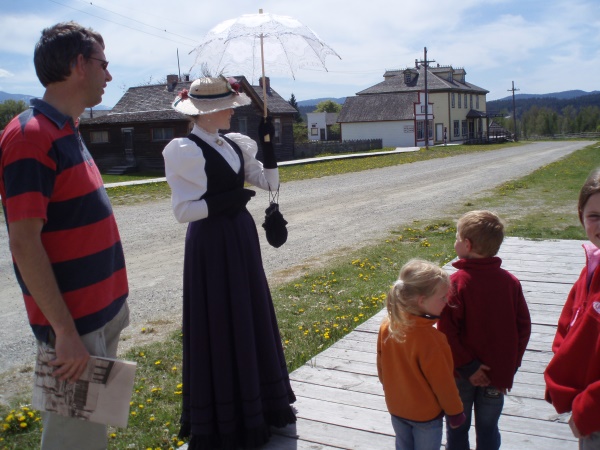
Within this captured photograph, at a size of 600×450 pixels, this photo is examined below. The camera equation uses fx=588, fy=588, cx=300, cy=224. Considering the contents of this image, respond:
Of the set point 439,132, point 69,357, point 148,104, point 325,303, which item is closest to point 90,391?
point 69,357

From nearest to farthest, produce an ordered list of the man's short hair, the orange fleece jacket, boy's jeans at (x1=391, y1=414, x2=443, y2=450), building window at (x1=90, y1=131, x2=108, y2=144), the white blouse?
the man's short hair → the orange fleece jacket → boy's jeans at (x1=391, y1=414, x2=443, y2=450) → the white blouse → building window at (x1=90, y1=131, x2=108, y2=144)

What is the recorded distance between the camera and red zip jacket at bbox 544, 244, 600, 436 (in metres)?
2.06

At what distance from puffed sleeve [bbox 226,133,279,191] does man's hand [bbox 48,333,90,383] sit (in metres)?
1.59

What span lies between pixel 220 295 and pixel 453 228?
8.29m

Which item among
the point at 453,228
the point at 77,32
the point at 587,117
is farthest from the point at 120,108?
the point at 587,117

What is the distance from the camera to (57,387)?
7.68 feet

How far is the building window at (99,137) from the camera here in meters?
33.1

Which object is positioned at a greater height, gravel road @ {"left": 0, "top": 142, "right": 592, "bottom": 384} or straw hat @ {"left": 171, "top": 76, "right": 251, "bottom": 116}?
straw hat @ {"left": 171, "top": 76, "right": 251, "bottom": 116}

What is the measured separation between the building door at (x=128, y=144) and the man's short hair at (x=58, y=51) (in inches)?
1226

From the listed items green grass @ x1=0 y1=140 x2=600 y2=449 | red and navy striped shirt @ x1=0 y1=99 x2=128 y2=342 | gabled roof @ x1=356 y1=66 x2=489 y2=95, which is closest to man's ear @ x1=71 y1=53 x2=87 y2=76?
red and navy striped shirt @ x1=0 y1=99 x2=128 y2=342

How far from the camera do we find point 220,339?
3.16 m

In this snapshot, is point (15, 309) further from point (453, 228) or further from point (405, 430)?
point (453, 228)

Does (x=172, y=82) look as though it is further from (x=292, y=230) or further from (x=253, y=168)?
(x=253, y=168)

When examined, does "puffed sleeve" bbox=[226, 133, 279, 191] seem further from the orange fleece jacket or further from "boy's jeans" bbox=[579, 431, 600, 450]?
"boy's jeans" bbox=[579, 431, 600, 450]
